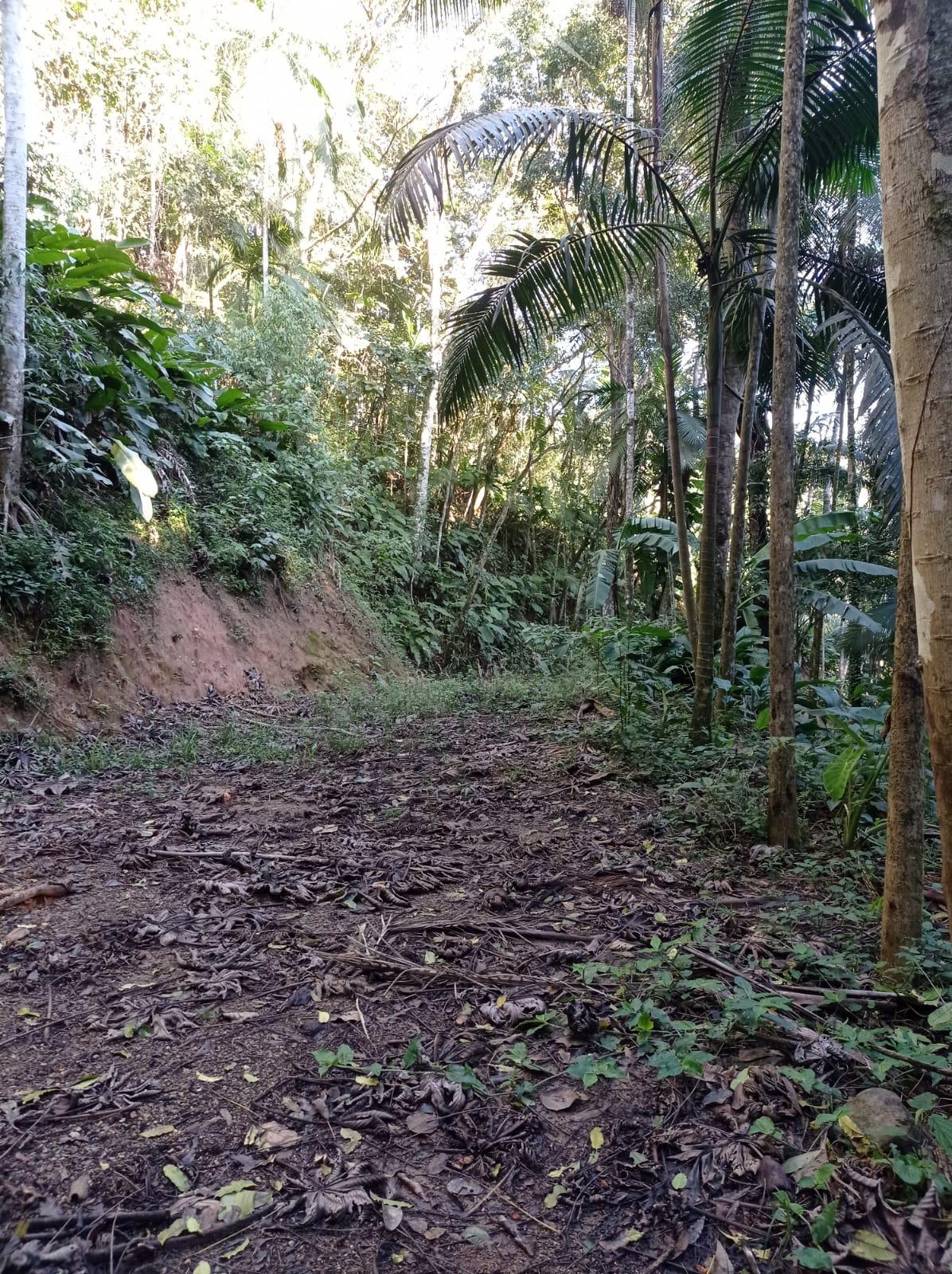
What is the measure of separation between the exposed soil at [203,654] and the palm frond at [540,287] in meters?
3.91

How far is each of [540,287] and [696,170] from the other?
1.41 meters

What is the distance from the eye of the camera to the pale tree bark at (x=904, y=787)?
225 cm

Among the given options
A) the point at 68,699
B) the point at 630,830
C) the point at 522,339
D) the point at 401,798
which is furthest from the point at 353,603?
the point at 630,830

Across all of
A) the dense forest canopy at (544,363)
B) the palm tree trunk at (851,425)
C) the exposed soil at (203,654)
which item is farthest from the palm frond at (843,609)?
the exposed soil at (203,654)

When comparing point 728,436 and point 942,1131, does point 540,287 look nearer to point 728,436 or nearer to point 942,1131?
point 728,436

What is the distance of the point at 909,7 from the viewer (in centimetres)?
175

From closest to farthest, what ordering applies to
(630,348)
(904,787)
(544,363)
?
(904,787)
(630,348)
(544,363)

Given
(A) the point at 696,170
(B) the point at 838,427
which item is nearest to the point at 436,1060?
(A) the point at 696,170

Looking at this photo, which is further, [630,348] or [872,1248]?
[630,348]

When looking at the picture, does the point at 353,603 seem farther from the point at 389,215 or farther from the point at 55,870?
the point at 55,870

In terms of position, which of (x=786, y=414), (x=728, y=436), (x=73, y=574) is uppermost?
(x=728, y=436)

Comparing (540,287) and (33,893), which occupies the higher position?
(540,287)

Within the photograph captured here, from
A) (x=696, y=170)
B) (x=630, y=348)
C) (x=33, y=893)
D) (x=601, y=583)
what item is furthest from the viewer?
(x=601, y=583)

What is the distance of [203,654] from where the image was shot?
27.1 feet
